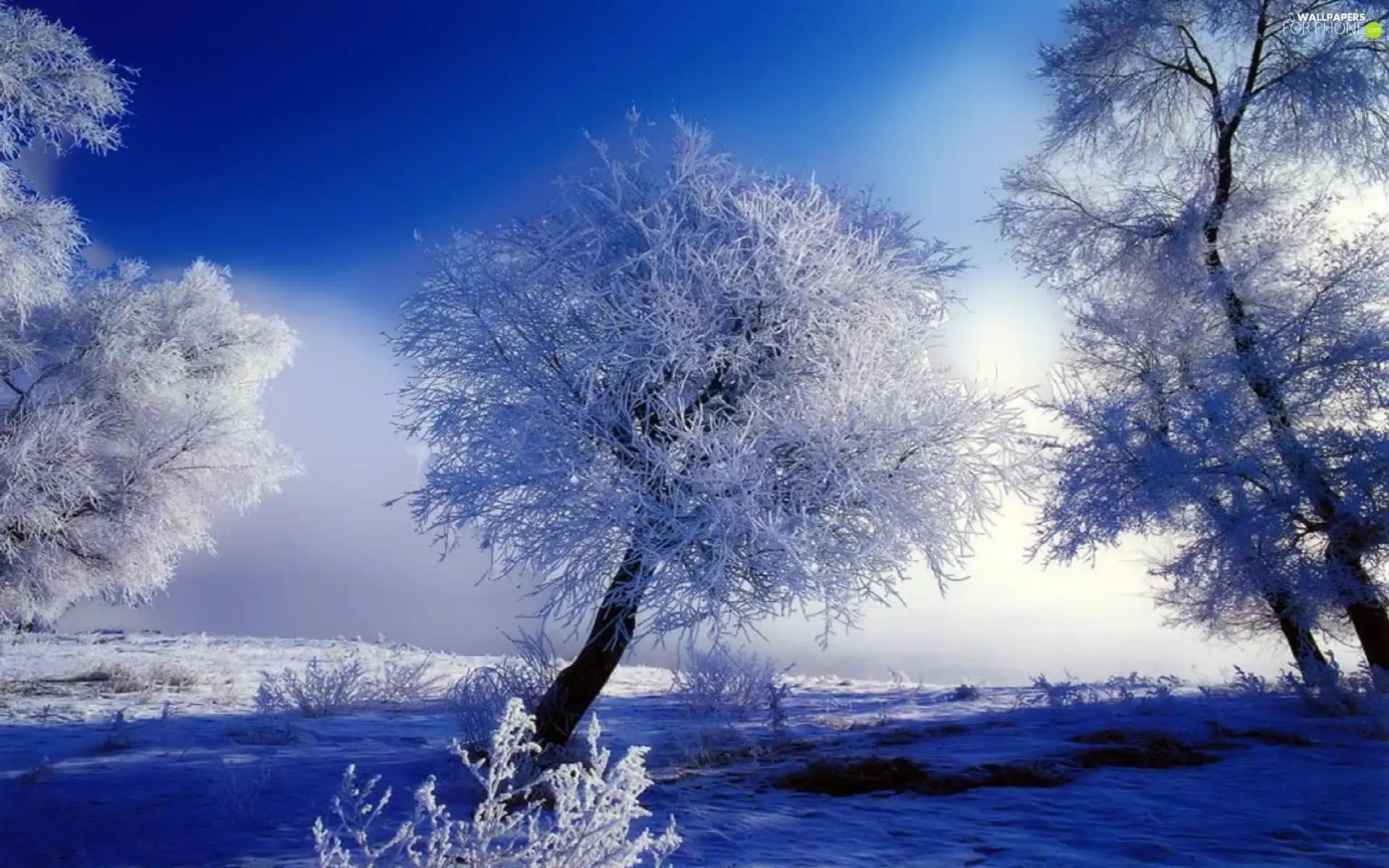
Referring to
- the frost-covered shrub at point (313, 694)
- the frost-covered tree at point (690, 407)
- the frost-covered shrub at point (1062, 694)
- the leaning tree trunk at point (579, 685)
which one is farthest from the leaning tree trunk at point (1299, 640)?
the frost-covered shrub at point (313, 694)

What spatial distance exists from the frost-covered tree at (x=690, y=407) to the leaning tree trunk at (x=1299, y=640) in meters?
4.95

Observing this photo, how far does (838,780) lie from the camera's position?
21.2 ft

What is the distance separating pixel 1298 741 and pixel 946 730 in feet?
9.46

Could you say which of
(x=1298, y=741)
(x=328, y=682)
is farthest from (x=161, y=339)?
(x=1298, y=741)

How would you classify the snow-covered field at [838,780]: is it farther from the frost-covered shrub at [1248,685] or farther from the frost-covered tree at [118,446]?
the frost-covered tree at [118,446]

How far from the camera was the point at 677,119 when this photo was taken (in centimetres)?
759

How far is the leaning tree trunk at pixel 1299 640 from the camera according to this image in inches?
365

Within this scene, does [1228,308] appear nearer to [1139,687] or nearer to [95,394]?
[1139,687]

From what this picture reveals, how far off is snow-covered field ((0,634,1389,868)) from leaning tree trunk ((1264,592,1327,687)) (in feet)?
1.32

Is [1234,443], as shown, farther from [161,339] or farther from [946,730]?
[161,339]

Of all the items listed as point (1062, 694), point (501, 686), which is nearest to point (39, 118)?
point (501, 686)

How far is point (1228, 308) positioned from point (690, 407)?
22.6 feet

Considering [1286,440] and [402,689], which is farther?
[402,689]

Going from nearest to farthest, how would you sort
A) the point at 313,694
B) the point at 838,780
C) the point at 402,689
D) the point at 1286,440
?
the point at 838,780, the point at 1286,440, the point at 313,694, the point at 402,689
